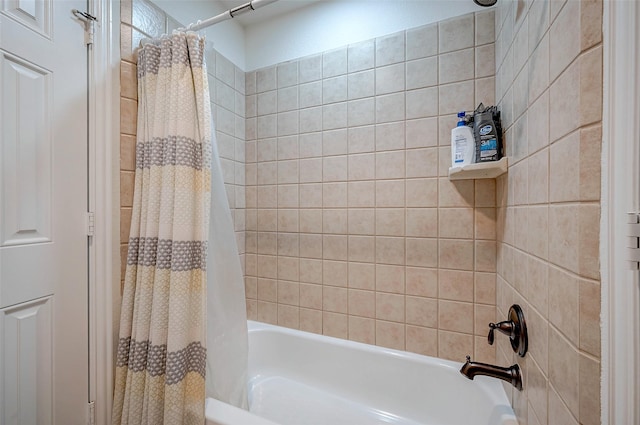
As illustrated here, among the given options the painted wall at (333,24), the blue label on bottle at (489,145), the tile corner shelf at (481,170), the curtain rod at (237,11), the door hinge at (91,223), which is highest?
the painted wall at (333,24)

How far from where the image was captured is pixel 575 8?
52cm

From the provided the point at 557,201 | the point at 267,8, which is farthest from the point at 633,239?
the point at 267,8

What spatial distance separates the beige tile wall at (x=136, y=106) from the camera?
107cm

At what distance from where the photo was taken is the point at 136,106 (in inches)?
43.3

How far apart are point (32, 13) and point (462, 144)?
5.25 ft

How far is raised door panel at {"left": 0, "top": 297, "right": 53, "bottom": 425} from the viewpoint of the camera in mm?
801

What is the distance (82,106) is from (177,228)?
0.55 metres

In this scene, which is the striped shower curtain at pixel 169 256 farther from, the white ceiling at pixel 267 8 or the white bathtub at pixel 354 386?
the white ceiling at pixel 267 8

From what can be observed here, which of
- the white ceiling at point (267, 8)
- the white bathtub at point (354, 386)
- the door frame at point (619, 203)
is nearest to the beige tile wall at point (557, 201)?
the door frame at point (619, 203)

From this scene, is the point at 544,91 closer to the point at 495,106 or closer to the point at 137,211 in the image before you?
the point at 495,106

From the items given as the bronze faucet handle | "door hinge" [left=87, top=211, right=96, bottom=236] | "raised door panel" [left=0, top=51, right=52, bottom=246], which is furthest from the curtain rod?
the bronze faucet handle

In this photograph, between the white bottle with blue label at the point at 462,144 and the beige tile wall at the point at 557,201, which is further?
the white bottle with blue label at the point at 462,144

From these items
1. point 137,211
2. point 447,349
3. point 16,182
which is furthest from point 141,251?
point 447,349

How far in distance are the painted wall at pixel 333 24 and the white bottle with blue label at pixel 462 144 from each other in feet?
1.96
